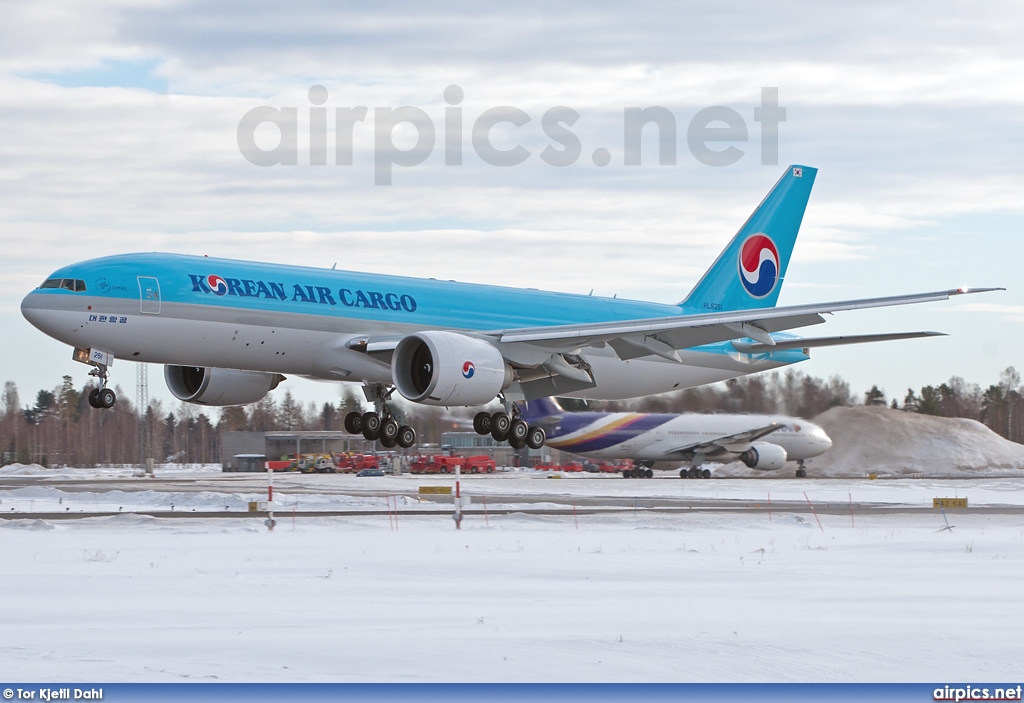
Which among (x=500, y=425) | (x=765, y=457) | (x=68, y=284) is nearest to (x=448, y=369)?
(x=500, y=425)

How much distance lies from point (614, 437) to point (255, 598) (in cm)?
6002

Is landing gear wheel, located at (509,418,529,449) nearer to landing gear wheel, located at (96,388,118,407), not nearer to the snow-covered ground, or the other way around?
the snow-covered ground

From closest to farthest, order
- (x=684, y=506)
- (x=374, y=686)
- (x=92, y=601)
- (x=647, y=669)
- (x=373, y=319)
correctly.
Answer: (x=374, y=686) → (x=647, y=669) → (x=92, y=601) → (x=373, y=319) → (x=684, y=506)

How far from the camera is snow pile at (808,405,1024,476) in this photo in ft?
214

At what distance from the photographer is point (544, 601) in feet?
65.0

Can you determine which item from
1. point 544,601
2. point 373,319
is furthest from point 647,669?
point 373,319

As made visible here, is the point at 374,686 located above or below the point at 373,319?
below

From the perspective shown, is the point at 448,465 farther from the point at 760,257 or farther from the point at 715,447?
the point at 760,257

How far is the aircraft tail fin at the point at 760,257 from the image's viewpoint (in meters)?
42.4

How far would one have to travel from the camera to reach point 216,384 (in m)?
35.5

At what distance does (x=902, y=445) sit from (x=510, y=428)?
3959 cm

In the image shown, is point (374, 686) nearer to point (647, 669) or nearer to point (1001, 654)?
point (647, 669)

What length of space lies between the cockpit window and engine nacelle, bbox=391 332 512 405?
7520 millimetres

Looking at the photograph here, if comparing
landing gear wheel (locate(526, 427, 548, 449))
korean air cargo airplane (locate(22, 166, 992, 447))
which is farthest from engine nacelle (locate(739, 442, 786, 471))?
landing gear wheel (locate(526, 427, 548, 449))
